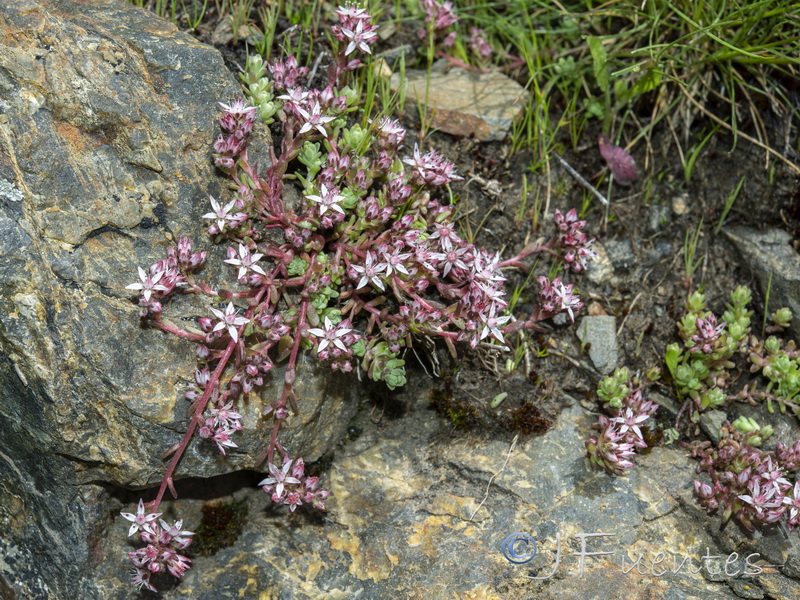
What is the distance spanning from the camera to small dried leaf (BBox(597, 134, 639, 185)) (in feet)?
17.6

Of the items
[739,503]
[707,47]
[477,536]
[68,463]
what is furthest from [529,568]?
[707,47]

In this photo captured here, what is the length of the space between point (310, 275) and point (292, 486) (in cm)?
122

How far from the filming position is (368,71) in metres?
4.93

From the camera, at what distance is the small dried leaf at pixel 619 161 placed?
5.36m

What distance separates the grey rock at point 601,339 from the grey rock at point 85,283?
1.93m

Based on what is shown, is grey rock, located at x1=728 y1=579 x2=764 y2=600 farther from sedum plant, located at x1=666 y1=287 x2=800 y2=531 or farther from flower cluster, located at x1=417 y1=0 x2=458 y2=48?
flower cluster, located at x1=417 y1=0 x2=458 y2=48

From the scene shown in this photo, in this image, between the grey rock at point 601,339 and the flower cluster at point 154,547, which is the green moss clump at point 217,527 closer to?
the flower cluster at point 154,547

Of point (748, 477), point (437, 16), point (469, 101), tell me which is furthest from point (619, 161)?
point (748, 477)

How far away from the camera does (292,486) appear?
4.16 meters

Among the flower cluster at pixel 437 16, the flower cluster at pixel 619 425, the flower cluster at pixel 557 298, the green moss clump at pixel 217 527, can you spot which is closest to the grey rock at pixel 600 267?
the flower cluster at pixel 557 298

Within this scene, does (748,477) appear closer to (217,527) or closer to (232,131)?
(217,527)

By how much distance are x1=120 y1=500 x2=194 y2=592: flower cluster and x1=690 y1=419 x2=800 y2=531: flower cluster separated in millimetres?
3044

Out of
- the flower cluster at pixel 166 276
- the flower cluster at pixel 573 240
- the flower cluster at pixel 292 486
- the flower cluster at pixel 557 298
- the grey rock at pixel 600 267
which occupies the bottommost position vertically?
the flower cluster at pixel 292 486

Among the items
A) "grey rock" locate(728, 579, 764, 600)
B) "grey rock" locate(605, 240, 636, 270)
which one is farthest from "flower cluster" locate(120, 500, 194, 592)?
"grey rock" locate(605, 240, 636, 270)
